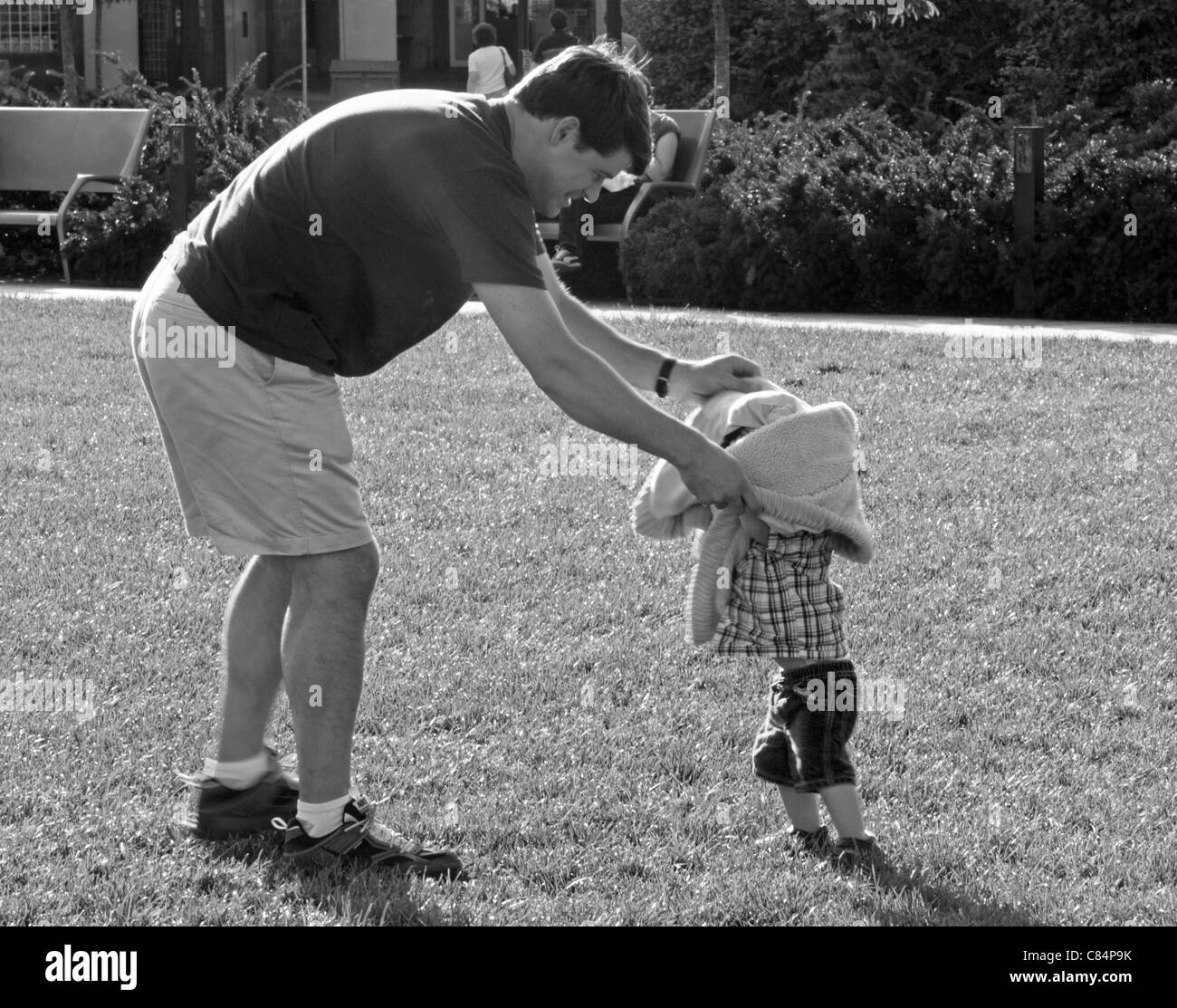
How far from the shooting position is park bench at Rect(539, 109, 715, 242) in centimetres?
1241

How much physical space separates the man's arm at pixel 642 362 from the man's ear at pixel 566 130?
364 millimetres

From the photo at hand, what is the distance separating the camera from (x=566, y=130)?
3.09 metres

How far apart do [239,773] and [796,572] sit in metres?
1.34

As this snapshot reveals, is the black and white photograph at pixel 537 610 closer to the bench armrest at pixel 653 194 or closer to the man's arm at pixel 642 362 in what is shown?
the man's arm at pixel 642 362

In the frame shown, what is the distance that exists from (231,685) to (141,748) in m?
0.58

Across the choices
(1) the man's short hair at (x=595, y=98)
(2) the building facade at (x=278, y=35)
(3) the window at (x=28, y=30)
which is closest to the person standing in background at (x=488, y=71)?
(2) the building facade at (x=278, y=35)

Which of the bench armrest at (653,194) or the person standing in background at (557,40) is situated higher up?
the person standing in background at (557,40)

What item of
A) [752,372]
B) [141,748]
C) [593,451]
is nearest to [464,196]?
[752,372]

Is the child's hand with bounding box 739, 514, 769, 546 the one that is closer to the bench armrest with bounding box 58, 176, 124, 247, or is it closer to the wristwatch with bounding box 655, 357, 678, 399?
the wristwatch with bounding box 655, 357, 678, 399

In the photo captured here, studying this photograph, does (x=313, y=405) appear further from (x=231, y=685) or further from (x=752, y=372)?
(x=752, y=372)

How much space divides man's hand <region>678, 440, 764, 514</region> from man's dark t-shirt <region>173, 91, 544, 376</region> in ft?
1.42

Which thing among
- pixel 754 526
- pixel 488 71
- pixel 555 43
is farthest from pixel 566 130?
pixel 555 43

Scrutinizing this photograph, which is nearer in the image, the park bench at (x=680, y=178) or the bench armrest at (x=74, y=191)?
the park bench at (x=680, y=178)

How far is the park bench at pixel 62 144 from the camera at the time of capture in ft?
45.4
